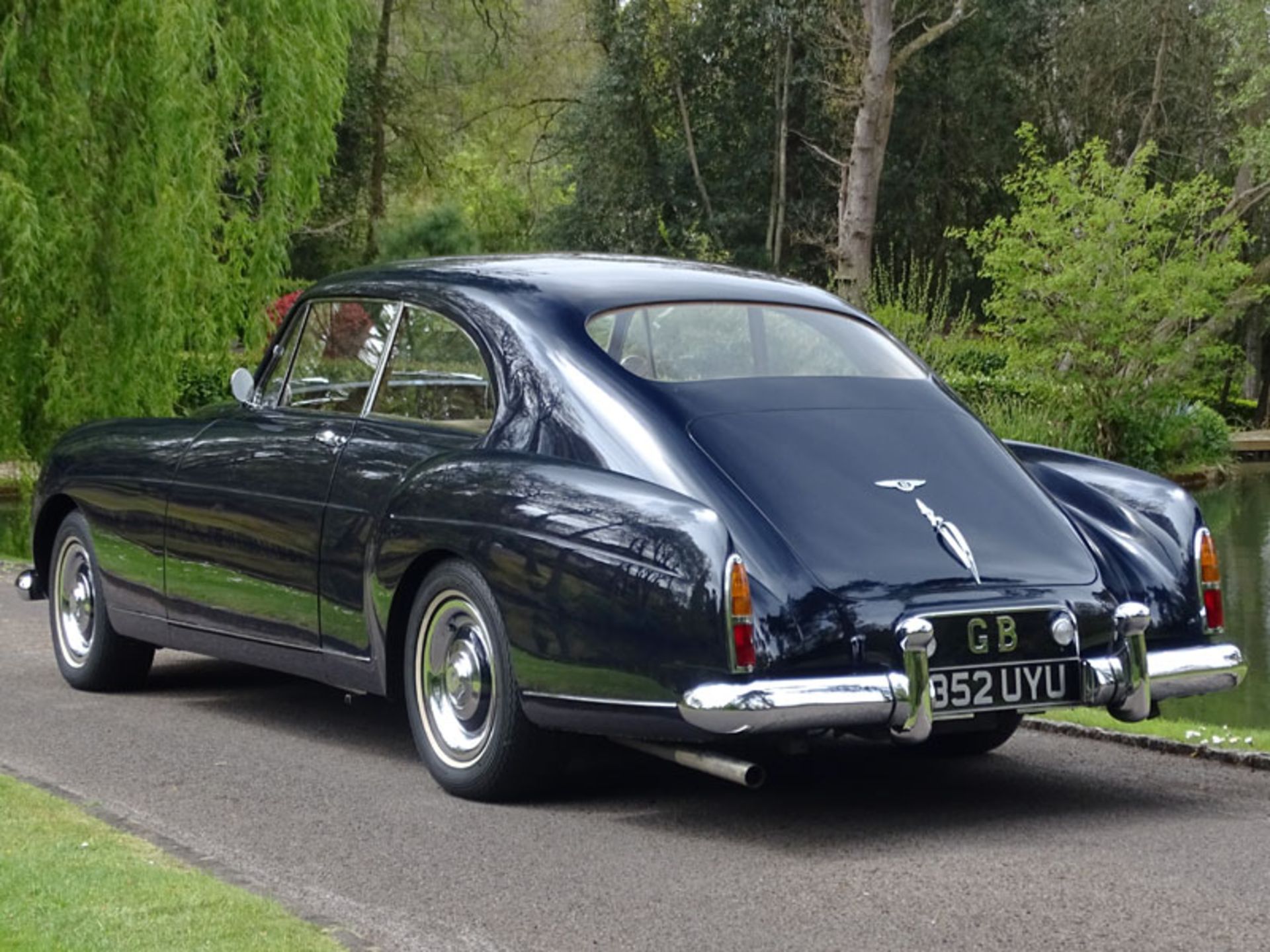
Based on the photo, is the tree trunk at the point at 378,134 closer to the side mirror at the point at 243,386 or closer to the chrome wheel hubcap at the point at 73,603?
the chrome wheel hubcap at the point at 73,603

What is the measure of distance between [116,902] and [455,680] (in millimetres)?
1692

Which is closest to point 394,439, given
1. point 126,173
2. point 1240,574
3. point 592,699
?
point 592,699

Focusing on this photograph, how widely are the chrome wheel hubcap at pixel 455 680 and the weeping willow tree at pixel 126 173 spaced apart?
9868mm

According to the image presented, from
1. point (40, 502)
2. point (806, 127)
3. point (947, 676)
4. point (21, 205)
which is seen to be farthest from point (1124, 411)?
point (947, 676)

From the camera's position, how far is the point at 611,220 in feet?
159

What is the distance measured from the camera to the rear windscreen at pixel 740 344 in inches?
258

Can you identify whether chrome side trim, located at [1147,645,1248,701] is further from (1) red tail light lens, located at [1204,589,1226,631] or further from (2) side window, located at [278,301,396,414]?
(2) side window, located at [278,301,396,414]

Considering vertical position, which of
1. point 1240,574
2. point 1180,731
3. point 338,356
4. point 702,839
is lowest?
point 1240,574

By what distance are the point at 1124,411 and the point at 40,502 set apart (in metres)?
24.9

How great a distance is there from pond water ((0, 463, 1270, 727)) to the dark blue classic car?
392 cm

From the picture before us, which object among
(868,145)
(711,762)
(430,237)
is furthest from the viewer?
(430,237)

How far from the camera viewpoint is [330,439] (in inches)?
284

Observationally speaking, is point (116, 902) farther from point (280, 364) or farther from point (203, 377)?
point (203, 377)

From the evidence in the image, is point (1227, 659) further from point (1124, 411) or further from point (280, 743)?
point (1124, 411)
